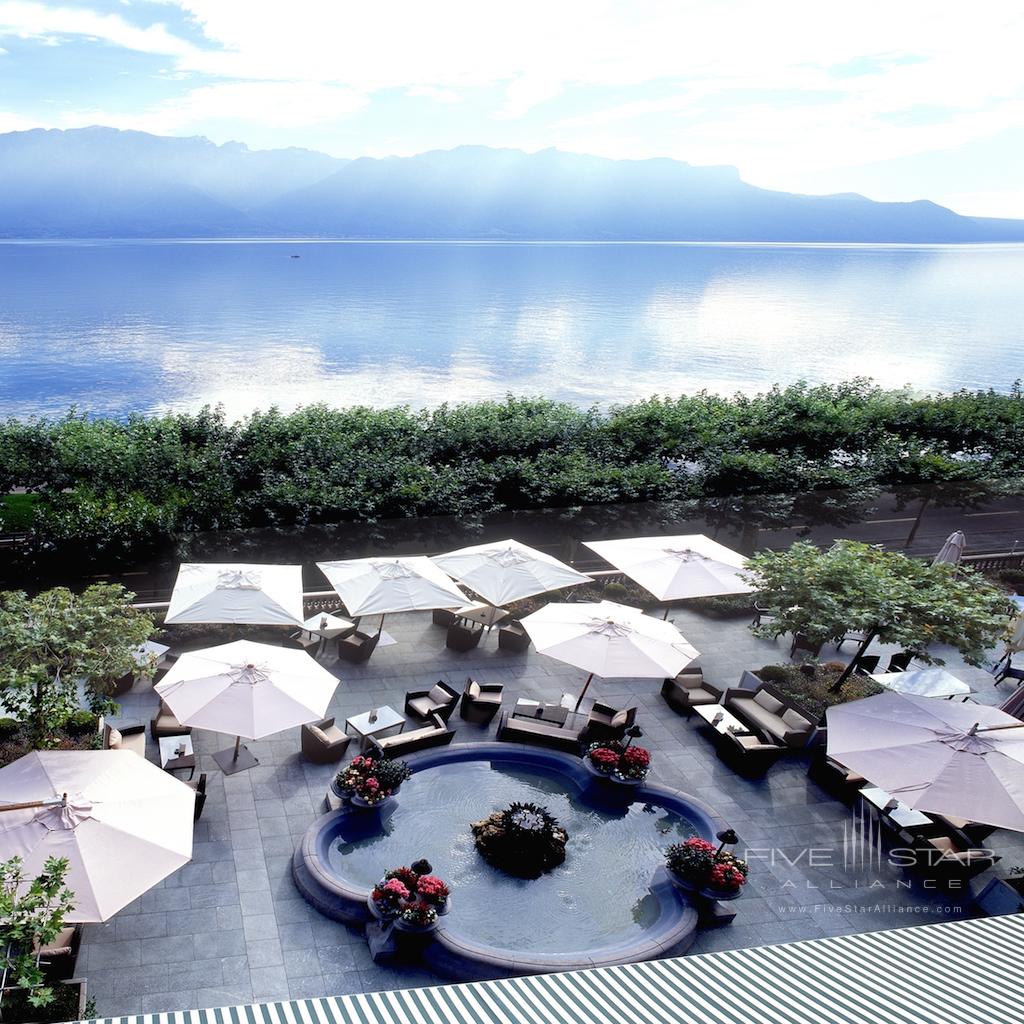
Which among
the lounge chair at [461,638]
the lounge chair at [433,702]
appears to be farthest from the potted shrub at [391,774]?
the lounge chair at [461,638]

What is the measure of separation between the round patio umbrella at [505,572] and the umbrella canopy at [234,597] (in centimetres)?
375

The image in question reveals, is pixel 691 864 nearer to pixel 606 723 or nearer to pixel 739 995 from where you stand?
pixel 739 995

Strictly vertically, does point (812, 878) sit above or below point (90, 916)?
below

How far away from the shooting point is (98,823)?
→ 10125 millimetres

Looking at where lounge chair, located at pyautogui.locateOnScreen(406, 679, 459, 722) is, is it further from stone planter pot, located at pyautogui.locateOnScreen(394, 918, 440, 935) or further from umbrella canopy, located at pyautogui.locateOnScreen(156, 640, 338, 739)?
stone planter pot, located at pyautogui.locateOnScreen(394, 918, 440, 935)

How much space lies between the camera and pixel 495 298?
16700 cm

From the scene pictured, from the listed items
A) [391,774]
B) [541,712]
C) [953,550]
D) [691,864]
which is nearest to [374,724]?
[391,774]

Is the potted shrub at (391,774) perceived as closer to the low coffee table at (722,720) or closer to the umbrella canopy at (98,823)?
the umbrella canopy at (98,823)

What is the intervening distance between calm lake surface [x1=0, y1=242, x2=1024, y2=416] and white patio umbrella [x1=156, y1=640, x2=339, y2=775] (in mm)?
65331

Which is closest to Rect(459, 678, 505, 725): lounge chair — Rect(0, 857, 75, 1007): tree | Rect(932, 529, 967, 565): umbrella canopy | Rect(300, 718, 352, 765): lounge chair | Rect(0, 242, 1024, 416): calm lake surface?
Rect(300, 718, 352, 765): lounge chair

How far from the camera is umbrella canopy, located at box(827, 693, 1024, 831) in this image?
1202cm

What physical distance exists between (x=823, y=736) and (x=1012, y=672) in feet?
21.4

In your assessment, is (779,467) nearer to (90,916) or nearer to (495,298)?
(90,916)

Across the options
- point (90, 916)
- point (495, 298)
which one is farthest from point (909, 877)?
point (495, 298)
